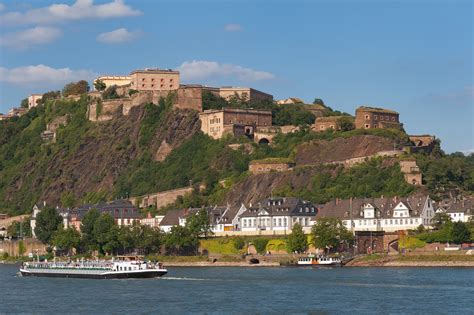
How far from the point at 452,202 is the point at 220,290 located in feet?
131

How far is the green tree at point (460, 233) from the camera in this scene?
9669 cm

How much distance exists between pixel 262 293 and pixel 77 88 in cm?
10886

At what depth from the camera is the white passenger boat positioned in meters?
89.1

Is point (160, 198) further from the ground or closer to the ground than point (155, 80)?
closer to the ground

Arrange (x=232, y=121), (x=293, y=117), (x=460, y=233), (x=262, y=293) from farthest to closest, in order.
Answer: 1. (x=293, y=117)
2. (x=232, y=121)
3. (x=460, y=233)
4. (x=262, y=293)

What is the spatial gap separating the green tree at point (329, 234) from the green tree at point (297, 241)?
1127 millimetres

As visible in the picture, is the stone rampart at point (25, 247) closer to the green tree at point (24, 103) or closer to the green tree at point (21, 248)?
the green tree at point (21, 248)

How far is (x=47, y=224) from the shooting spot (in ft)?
415

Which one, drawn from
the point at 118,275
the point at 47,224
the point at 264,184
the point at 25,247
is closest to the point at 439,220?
the point at 264,184

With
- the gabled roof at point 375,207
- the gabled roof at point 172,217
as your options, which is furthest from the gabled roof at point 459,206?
the gabled roof at point 172,217

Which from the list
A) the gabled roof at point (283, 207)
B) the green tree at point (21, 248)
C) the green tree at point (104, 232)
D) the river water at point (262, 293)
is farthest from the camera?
the green tree at point (21, 248)

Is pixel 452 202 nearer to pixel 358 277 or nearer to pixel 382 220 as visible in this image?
pixel 382 220

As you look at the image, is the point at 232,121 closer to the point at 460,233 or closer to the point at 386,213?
the point at 386,213

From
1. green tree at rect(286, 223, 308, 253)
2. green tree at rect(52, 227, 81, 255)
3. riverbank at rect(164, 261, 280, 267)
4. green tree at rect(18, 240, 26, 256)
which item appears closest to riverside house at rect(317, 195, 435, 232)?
green tree at rect(286, 223, 308, 253)
